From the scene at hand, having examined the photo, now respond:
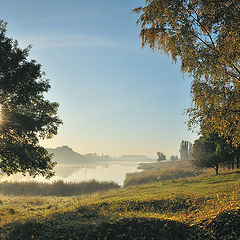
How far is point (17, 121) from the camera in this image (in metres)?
→ 15.5

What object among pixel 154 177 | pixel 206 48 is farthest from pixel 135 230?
pixel 154 177

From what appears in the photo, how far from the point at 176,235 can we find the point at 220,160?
27080 millimetres

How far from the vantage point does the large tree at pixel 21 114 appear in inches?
607

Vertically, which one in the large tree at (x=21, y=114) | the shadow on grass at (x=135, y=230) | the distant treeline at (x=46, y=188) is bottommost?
the distant treeline at (x=46, y=188)

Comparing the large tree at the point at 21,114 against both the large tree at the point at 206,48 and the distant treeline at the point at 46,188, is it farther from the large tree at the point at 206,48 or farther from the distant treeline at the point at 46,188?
the distant treeline at the point at 46,188

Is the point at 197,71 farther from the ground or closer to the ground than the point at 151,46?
closer to the ground

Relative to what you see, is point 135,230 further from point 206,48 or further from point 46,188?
point 46,188

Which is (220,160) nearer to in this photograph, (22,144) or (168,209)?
(168,209)

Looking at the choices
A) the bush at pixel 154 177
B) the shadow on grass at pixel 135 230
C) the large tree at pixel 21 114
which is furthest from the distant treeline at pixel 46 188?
the shadow on grass at pixel 135 230

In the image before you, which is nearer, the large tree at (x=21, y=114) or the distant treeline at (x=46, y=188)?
the large tree at (x=21, y=114)

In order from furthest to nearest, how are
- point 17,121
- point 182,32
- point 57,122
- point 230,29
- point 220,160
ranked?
point 220,160 < point 57,122 < point 17,121 < point 182,32 < point 230,29

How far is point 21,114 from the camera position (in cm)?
1579

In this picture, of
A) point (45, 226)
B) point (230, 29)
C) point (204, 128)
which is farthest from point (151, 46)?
point (45, 226)

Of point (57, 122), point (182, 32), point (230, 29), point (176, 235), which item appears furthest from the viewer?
point (57, 122)
